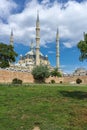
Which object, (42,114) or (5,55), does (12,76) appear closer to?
(5,55)

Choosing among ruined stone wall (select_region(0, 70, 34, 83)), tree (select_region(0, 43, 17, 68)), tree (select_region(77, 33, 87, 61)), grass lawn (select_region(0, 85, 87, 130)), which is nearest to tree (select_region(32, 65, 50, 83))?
ruined stone wall (select_region(0, 70, 34, 83))

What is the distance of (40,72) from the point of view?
221 ft

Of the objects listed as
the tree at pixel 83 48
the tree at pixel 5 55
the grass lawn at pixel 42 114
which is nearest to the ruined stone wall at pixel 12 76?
the tree at pixel 5 55

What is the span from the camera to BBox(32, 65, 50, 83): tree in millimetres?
66688

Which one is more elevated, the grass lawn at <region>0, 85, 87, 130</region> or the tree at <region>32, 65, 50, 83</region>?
the tree at <region>32, 65, 50, 83</region>

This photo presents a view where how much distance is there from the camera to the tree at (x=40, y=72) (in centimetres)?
6669

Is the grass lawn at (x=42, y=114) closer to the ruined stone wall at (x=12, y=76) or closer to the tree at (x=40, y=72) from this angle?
the ruined stone wall at (x=12, y=76)

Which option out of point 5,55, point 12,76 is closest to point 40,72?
point 12,76

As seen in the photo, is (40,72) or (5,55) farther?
(40,72)

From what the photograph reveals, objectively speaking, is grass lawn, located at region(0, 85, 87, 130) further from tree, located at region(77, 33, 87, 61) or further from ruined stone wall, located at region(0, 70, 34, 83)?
ruined stone wall, located at region(0, 70, 34, 83)

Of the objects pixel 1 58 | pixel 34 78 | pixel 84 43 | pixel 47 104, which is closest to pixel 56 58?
pixel 34 78

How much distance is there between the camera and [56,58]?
92812 millimetres

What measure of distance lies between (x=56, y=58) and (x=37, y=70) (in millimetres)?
26035

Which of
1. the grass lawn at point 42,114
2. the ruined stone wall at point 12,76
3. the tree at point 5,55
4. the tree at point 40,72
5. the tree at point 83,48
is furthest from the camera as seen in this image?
the tree at point 40,72
